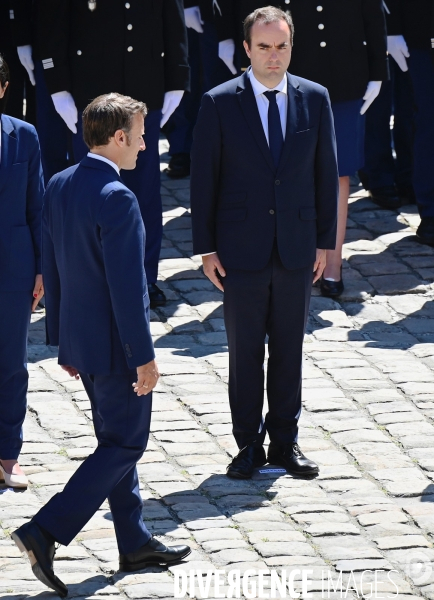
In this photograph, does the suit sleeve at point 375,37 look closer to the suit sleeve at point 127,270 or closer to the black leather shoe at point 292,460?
the black leather shoe at point 292,460

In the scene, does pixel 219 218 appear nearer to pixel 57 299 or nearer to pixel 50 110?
pixel 57 299

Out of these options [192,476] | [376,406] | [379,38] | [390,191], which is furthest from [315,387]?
[390,191]

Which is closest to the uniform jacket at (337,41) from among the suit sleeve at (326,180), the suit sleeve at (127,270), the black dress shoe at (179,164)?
the suit sleeve at (326,180)

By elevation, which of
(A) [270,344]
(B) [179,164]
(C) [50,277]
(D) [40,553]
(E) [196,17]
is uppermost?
(E) [196,17]

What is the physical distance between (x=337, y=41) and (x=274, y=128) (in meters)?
2.26

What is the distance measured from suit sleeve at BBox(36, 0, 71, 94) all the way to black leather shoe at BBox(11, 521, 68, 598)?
343 centimetres

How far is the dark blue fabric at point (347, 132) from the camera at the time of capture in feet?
25.4

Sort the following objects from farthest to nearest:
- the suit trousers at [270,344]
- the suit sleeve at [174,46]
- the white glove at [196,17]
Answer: the white glove at [196,17], the suit sleeve at [174,46], the suit trousers at [270,344]

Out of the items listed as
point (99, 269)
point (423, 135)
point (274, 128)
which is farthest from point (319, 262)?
point (423, 135)

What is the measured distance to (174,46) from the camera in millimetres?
7539

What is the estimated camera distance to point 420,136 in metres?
8.69

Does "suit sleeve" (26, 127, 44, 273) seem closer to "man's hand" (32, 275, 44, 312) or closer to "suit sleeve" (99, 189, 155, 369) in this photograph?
"man's hand" (32, 275, 44, 312)

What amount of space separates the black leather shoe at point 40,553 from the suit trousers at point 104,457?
43mm

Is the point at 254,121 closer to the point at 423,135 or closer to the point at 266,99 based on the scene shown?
the point at 266,99
